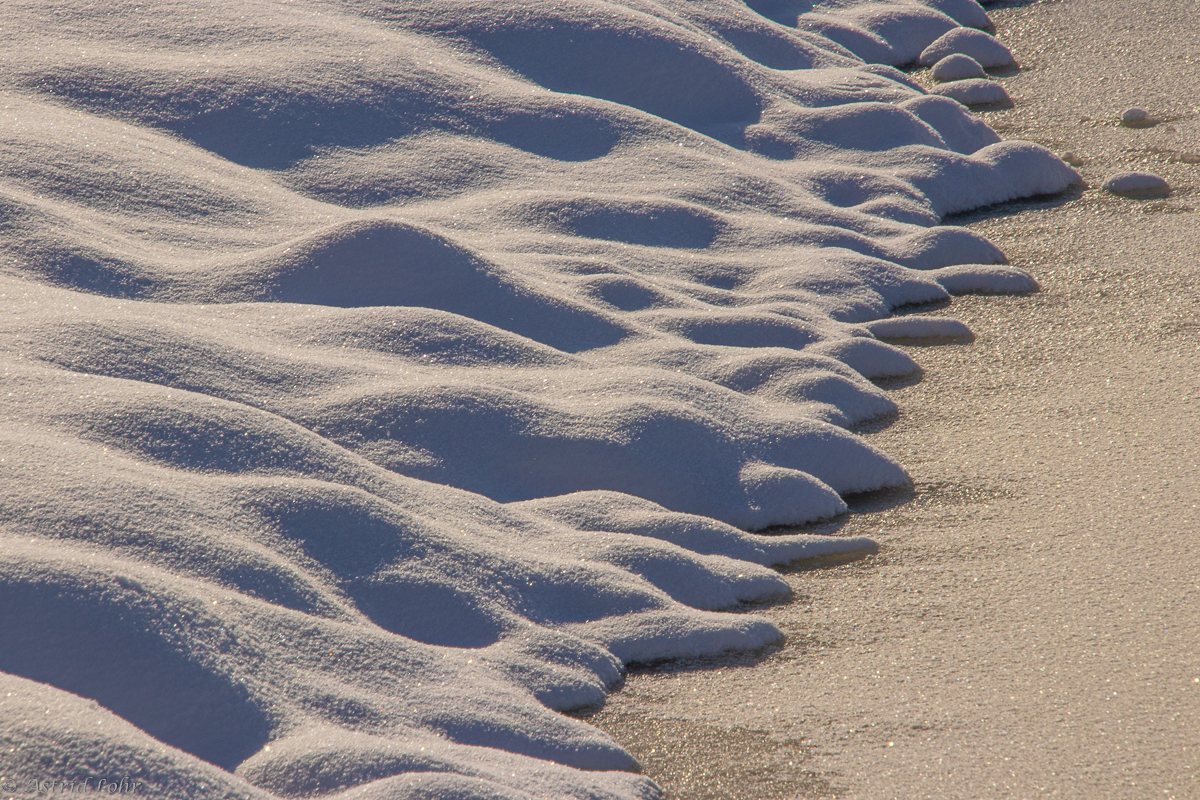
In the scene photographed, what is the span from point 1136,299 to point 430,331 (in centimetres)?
194

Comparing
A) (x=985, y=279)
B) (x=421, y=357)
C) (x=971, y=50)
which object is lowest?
(x=985, y=279)

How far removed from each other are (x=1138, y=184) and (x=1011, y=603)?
7.81 feet

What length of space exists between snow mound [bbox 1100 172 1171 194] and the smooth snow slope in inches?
8.3

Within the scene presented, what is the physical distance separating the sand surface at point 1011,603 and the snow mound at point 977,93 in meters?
1.48

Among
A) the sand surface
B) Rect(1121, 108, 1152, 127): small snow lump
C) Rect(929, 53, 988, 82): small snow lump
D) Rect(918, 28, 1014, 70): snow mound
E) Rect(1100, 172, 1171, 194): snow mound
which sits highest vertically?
Rect(918, 28, 1014, 70): snow mound

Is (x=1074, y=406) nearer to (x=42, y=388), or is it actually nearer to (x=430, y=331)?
(x=430, y=331)

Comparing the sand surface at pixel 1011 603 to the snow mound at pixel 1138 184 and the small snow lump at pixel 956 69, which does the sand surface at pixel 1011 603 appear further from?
the small snow lump at pixel 956 69

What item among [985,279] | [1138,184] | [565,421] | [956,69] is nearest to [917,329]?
[985,279]

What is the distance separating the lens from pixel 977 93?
4.44m

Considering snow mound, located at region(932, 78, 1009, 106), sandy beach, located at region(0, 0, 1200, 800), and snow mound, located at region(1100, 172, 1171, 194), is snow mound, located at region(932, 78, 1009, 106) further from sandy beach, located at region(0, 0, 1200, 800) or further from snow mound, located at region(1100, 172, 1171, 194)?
snow mound, located at region(1100, 172, 1171, 194)

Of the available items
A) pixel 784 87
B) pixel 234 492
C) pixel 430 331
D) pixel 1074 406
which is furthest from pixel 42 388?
pixel 784 87

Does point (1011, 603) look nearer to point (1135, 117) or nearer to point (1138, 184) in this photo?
point (1138, 184)

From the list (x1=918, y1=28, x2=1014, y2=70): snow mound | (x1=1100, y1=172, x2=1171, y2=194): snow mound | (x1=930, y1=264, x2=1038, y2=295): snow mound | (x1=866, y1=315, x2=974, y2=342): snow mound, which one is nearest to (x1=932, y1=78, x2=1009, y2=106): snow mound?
(x1=918, y1=28, x2=1014, y2=70): snow mound

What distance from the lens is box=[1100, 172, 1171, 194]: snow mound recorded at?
3.59 metres
